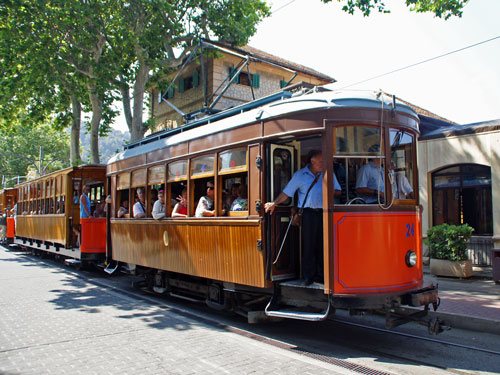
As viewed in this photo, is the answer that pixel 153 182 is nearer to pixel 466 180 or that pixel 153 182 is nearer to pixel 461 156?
pixel 461 156

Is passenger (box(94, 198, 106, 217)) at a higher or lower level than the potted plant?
higher

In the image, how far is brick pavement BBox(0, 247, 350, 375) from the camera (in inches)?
184

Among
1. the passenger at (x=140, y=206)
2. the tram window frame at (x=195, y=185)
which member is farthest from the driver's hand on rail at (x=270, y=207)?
the passenger at (x=140, y=206)

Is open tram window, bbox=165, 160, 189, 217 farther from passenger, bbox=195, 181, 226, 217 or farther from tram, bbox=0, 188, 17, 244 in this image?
tram, bbox=0, 188, 17, 244

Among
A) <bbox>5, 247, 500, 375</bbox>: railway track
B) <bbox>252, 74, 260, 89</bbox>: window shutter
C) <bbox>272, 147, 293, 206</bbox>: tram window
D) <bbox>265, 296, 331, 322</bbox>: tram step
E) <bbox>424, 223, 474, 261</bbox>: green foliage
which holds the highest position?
<bbox>252, 74, 260, 89</bbox>: window shutter

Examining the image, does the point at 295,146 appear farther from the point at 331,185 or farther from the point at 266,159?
the point at 331,185

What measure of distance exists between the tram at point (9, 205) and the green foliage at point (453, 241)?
1844cm

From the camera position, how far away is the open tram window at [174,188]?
7.82m

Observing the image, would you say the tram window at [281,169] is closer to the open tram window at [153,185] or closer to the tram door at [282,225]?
the tram door at [282,225]

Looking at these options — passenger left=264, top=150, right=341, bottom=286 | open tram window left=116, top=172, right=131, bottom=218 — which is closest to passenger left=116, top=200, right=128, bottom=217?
open tram window left=116, top=172, right=131, bottom=218

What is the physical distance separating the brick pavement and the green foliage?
7.13 meters

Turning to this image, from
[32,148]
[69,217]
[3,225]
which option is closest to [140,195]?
[69,217]

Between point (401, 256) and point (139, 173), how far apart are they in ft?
19.2

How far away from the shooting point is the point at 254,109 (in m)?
6.42
